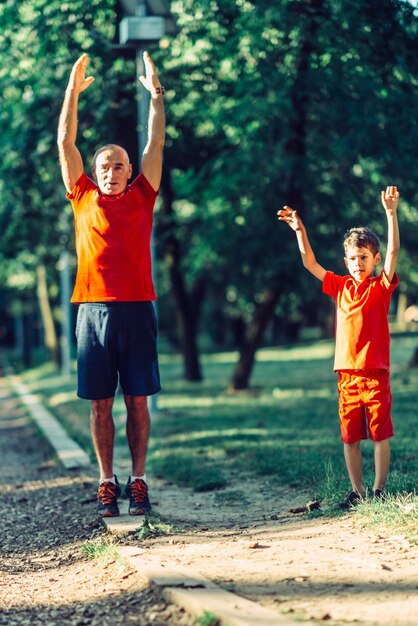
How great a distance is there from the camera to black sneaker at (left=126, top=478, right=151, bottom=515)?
18.7ft

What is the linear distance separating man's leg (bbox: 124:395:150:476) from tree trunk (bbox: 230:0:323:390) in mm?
4948

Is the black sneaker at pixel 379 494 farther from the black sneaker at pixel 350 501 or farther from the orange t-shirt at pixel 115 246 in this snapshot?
the orange t-shirt at pixel 115 246

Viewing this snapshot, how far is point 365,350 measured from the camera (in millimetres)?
5488

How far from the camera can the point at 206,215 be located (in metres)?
14.3

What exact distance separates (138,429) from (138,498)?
41 cm

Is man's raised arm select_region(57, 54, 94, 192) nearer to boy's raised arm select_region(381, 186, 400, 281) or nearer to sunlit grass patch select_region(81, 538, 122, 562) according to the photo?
boy's raised arm select_region(381, 186, 400, 281)

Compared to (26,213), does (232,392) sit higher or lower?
lower

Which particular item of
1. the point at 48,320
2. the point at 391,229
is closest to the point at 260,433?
the point at 391,229

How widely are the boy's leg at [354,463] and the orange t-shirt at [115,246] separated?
145cm

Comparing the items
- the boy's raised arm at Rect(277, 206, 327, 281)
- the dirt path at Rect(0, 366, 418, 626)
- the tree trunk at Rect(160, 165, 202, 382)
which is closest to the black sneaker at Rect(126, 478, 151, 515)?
the dirt path at Rect(0, 366, 418, 626)

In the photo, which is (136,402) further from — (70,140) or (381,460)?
(70,140)

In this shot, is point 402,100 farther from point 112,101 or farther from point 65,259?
point 65,259

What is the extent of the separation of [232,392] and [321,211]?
404 centimetres

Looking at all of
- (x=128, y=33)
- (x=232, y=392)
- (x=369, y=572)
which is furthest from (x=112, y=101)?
(x=369, y=572)
